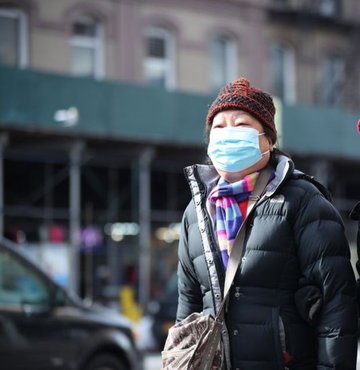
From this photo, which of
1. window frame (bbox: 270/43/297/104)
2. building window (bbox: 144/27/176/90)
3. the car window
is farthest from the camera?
window frame (bbox: 270/43/297/104)

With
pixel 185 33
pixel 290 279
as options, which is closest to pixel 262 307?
pixel 290 279

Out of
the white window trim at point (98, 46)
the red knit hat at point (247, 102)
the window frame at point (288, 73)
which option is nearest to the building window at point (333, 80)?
the window frame at point (288, 73)

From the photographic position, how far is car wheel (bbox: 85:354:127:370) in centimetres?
1011

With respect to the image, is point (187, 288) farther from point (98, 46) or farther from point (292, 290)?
point (98, 46)

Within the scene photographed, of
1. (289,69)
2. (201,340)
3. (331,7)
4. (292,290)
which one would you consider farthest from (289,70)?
(201,340)

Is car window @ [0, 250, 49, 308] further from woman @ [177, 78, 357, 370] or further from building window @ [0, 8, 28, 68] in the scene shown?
building window @ [0, 8, 28, 68]

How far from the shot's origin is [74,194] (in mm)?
21828

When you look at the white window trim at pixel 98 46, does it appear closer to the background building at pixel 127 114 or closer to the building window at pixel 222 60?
the background building at pixel 127 114

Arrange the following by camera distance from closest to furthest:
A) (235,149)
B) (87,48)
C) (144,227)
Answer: (235,149)
(144,227)
(87,48)

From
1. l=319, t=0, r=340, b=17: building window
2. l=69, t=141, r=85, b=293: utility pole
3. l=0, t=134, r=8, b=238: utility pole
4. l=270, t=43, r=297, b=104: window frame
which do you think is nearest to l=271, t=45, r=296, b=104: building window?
l=270, t=43, r=297, b=104: window frame

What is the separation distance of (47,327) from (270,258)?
576cm

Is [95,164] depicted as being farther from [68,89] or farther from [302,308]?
[302,308]

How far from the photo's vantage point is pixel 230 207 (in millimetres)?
4383

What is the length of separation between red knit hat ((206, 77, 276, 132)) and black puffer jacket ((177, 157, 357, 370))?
33 centimetres
